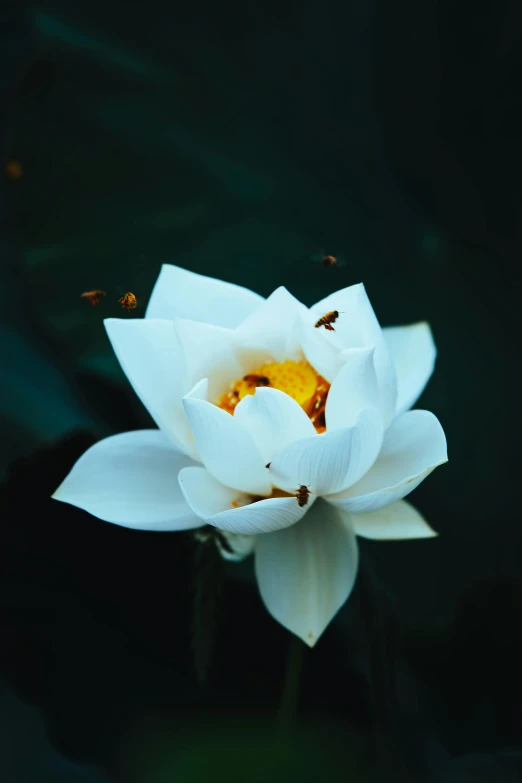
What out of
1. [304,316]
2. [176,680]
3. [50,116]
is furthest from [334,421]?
[50,116]

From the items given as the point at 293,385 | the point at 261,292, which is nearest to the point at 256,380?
the point at 293,385

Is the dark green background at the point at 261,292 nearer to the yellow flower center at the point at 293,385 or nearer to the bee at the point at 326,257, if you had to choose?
the bee at the point at 326,257

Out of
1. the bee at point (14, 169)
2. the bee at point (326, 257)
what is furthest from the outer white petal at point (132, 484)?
the bee at point (14, 169)

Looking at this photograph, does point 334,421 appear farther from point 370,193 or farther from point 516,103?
point 516,103

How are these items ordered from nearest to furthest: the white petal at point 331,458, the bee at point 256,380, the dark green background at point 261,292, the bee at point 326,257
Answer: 1. the white petal at point 331,458
2. the dark green background at point 261,292
3. the bee at point 256,380
4. the bee at point 326,257

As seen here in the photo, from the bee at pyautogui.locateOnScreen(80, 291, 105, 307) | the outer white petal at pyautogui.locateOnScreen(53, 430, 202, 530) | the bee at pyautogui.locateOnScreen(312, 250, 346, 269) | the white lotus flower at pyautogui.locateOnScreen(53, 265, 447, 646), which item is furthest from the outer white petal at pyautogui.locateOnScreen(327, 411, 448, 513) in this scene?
the bee at pyautogui.locateOnScreen(80, 291, 105, 307)
